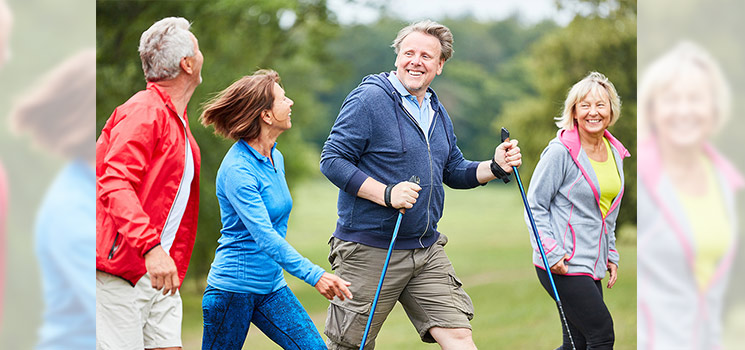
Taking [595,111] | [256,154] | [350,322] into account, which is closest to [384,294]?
[350,322]

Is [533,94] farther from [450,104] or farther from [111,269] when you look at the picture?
[111,269]

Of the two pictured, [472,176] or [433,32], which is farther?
[472,176]

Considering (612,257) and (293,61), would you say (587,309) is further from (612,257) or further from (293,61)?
(293,61)

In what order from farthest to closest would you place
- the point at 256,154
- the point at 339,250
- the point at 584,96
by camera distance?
the point at 584,96
the point at 339,250
the point at 256,154

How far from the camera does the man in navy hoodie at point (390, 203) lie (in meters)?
3.98

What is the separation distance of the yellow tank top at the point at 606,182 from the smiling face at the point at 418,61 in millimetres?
1095

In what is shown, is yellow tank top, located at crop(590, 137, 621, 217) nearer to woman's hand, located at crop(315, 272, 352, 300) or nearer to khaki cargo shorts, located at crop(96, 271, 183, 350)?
woman's hand, located at crop(315, 272, 352, 300)

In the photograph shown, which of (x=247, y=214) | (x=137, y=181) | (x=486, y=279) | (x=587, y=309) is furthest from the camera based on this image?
(x=486, y=279)

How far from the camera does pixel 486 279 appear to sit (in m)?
21.4

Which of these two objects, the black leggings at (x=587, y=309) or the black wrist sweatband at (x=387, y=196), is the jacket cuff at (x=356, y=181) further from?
the black leggings at (x=587, y=309)
